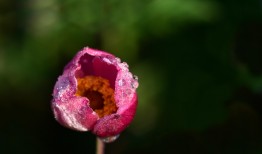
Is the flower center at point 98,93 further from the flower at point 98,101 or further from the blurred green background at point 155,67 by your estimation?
the blurred green background at point 155,67

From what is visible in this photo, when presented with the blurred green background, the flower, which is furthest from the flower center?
the blurred green background

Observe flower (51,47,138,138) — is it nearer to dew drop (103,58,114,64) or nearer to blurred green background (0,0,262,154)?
dew drop (103,58,114,64)

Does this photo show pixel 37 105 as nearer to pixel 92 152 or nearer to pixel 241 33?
pixel 92 152

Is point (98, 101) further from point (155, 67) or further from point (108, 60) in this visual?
point (155, 67)

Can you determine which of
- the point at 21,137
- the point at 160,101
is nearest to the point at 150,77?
the point at 160,101

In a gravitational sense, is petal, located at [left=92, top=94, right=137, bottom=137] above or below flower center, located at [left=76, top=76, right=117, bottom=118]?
below
